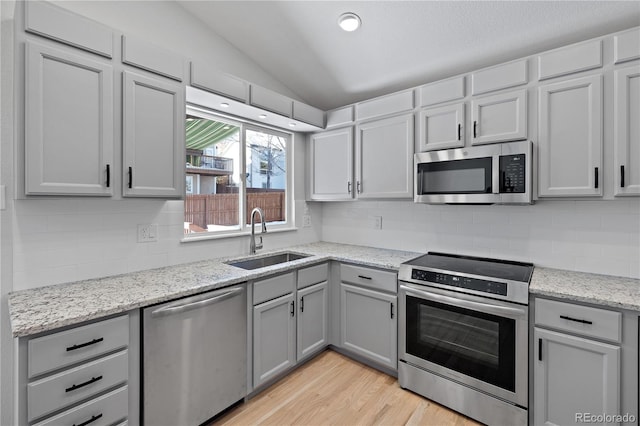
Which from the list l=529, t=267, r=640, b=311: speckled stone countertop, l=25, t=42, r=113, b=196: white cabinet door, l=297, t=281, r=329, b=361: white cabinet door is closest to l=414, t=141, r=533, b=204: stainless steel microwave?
l=529, t=267, r=640, b=311: speckled stone countertop

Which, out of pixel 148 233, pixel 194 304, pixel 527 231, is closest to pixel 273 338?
pixel 194 304

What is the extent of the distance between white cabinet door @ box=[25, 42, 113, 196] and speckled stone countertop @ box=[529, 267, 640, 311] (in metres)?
2.60

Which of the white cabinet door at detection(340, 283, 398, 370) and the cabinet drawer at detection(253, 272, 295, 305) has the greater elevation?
the cabinet drawer at detection(253, 272, 295, 305)

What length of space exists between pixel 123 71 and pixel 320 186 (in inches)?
77.6

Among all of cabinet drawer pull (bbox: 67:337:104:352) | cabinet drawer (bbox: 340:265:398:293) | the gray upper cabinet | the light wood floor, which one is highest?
the gray upper cabinet

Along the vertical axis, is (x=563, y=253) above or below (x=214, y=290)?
above

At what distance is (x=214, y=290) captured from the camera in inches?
74.7

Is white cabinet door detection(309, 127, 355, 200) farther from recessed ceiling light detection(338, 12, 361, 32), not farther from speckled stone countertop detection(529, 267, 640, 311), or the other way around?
speckled stone countertop detection(529, 267, 640, 311)

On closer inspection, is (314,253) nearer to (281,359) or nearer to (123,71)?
(281,359)

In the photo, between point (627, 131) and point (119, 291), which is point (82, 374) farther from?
point (627, 131)

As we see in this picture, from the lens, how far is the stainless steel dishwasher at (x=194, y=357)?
1624 millimetres

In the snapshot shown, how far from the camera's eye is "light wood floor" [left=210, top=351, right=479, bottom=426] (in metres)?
1.99

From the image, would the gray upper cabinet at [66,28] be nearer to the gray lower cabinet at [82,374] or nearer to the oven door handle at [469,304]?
the gray lower cabinet at [82,374]

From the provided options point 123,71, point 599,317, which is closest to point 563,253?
point 599,317
